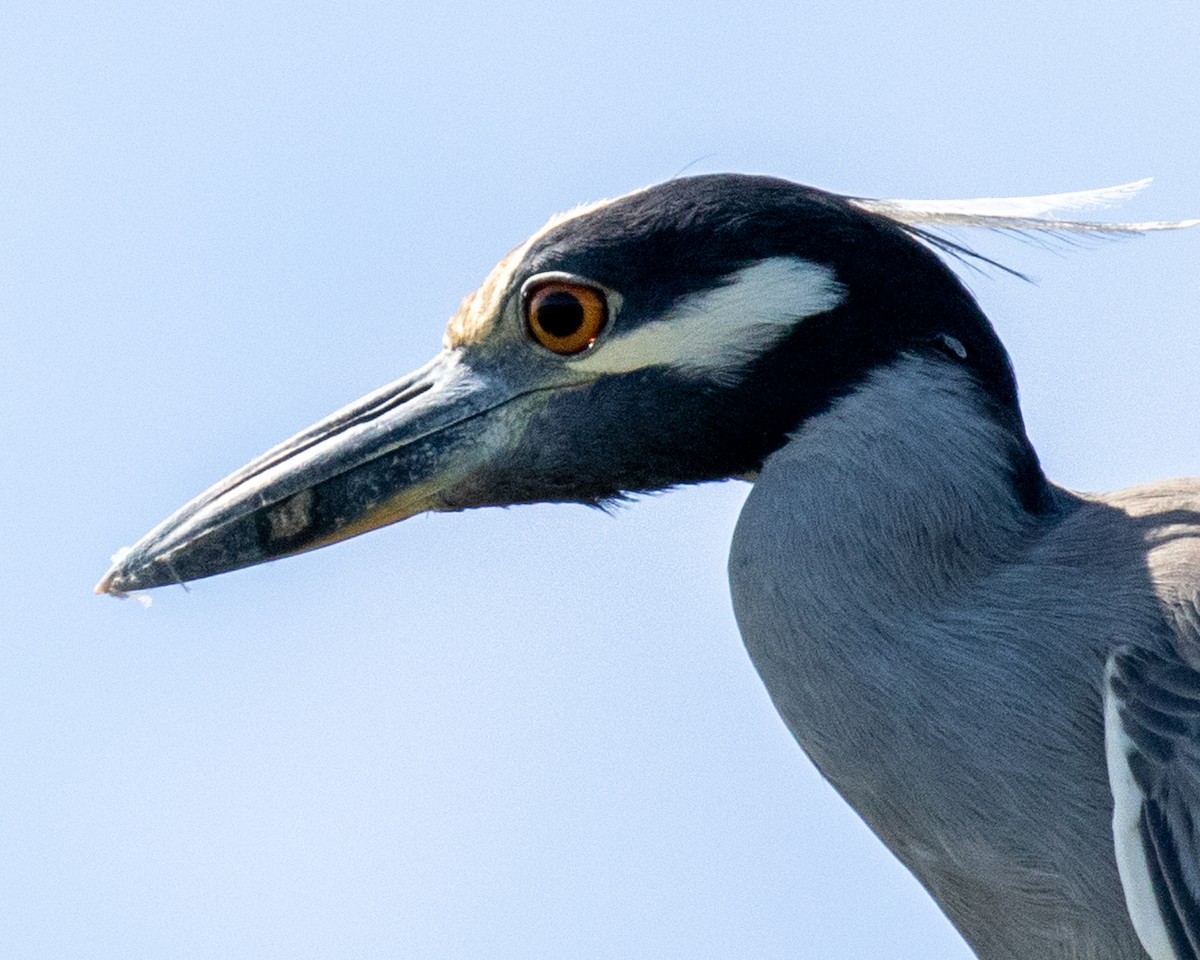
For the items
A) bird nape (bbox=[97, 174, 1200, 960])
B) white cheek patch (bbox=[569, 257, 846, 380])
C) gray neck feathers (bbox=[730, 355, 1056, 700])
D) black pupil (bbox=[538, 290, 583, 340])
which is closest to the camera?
bird nape (bbox=[97, 174, 1200, 960])

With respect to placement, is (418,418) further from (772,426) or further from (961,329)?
(961,329)

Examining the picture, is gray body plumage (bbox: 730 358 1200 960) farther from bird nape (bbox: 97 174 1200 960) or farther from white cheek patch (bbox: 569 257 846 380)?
white cheek patch (bbox: 569 257 846 380)

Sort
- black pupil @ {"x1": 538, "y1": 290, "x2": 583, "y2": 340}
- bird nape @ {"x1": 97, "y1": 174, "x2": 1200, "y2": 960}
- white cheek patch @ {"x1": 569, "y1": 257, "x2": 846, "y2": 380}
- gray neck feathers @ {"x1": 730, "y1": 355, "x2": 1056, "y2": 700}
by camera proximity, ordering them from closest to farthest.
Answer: bird nape @ {"x1": 97, "y1": 174, "x2": 1200, "y2": 960} → gray neck feathers @ {"x1": 730, "y1": 355, "x2": 1056, "y2": 700} → white cheek patch @ {"x1": 569, "y1": 257, "x2": 846, "y2": 380} → black pupil @ {"x1": 538, "y1": 290, "x2": 583, "y2": 340}

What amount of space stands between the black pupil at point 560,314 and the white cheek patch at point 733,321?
0.23 ft

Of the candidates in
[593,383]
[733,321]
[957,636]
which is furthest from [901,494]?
[593,383]

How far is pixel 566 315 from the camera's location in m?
3.37

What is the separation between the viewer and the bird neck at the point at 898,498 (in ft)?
10.3

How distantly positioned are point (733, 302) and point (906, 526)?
526 mm

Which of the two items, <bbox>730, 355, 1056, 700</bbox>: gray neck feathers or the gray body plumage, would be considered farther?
<bbox>730, 355, 1056, 700</bbox>: gray neck feathers

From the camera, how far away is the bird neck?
10.3 ft

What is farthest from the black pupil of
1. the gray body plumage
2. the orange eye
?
the gray body plumage

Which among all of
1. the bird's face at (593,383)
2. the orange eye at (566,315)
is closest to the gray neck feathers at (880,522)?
the bird's face at (593,383)

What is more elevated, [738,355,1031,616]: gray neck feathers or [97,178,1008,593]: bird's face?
[97,178,1008,593]: bird's face

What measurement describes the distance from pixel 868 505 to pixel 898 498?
56 mm
